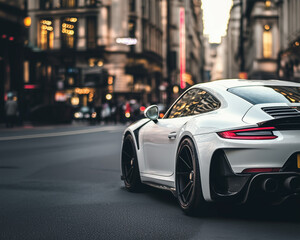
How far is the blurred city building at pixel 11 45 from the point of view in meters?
33.9

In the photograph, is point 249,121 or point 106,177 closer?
point 249,121

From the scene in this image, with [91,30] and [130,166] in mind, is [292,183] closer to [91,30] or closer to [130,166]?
[130,166]

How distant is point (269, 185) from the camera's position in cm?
490

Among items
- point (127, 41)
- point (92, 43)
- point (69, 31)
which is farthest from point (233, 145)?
point (69, 31)

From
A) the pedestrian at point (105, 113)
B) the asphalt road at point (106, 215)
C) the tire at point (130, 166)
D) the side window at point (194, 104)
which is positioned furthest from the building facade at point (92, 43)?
the side window at point (194, 104)

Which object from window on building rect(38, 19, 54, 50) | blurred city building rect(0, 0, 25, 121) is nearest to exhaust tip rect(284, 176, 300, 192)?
blurred city building rect(0, 0, 25, 121)

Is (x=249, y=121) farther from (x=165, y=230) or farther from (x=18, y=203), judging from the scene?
(x=18, y=203)

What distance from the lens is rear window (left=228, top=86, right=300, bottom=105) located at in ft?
18.1

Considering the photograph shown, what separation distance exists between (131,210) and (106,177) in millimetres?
3220

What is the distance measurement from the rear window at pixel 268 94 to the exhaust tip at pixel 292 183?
832 mm

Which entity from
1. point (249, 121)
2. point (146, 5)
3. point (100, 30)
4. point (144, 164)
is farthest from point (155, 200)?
point (146, 5)

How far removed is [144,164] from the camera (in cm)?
717

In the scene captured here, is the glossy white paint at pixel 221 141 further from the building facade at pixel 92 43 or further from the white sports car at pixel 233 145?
the building facade at pixel 92 43

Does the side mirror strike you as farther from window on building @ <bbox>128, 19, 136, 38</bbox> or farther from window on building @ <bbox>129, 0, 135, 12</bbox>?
window on building @ <bbox>129, 0, 135, 12</bbox>
